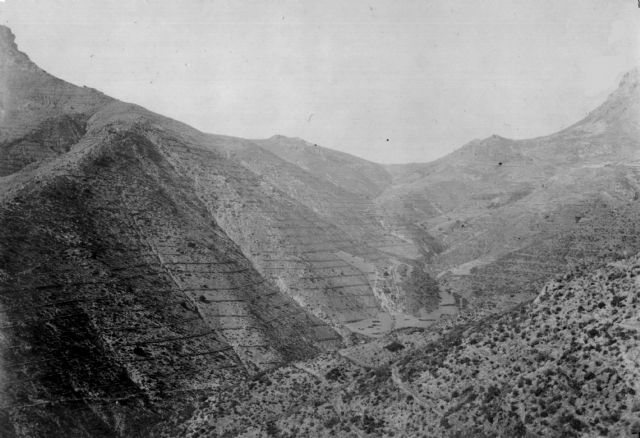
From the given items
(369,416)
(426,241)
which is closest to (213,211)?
(369,416)

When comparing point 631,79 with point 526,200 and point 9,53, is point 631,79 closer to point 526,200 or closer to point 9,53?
point 526,200

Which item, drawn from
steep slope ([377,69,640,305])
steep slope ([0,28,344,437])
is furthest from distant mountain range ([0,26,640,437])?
steep slope ([377,69,640,305])

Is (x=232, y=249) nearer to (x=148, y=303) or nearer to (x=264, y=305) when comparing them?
(x=264, y=305)

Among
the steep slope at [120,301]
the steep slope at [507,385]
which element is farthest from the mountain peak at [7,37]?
the steep slope at [507,385]

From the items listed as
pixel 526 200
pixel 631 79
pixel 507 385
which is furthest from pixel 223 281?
pixel 631 79

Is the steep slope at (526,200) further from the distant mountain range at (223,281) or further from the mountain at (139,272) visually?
the mountain at (139,272)
